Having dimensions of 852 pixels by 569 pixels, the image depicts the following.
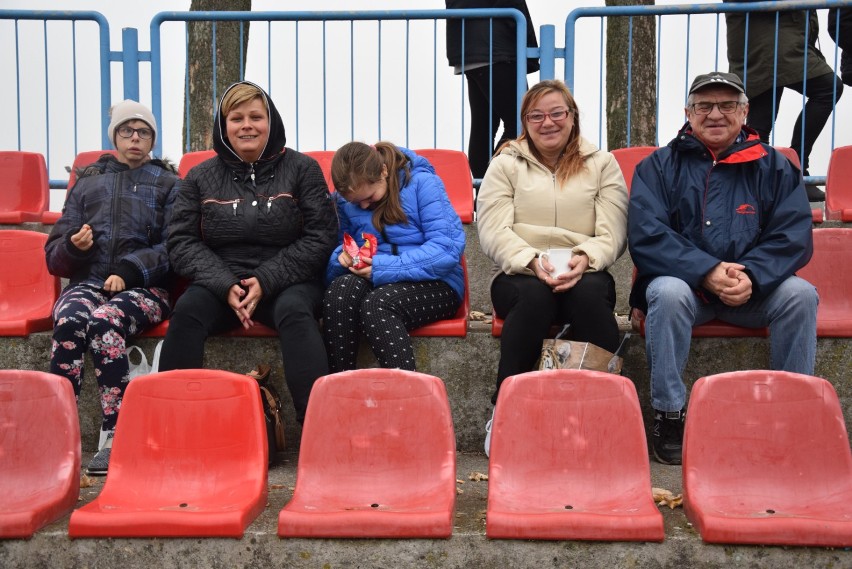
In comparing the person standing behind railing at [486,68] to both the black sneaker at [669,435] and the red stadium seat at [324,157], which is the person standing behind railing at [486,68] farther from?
the black sneaker at [669,435]

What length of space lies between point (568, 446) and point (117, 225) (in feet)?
7.26

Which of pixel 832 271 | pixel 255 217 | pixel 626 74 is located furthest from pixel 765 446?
pixel 626 74

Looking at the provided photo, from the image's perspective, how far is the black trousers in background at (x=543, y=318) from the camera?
3.65m

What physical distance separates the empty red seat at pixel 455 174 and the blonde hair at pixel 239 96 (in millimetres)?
1337

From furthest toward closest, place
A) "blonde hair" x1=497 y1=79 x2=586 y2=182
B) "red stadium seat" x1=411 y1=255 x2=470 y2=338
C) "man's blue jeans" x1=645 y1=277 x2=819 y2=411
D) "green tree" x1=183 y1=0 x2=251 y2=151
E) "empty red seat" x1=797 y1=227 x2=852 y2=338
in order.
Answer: "green tree" x1=183 y1=0 x2=251 y2=151 → "empty red seat" x1=797 y1=227 x2=852 y2=338 → "blonde hair" x1=497 y1=79 x2=586 y2=182 → "red stadium seat" x1=411 y1=255 x2=470 y2=338 → "man's blue jeans" x1=645 y1=277 x2=819 y2=411

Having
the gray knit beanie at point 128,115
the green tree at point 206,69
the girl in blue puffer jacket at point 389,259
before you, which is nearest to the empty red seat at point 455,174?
the girl in blue puffer jacket at point 389,259

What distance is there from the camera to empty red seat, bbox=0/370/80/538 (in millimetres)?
2992

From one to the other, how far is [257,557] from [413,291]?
1.39 m

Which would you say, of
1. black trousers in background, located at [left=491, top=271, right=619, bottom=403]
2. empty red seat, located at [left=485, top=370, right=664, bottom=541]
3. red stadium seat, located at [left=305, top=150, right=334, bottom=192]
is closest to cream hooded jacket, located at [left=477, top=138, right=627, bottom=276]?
black trousers in background, located at [left=491, top=271, right=619, bottom=403]

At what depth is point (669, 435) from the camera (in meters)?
3.59

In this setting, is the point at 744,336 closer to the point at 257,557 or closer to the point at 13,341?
the point at 257,557

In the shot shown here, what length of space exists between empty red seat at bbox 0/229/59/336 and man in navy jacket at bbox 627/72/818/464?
98.6 inches

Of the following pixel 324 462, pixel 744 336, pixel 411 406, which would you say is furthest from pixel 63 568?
pixel 744 336

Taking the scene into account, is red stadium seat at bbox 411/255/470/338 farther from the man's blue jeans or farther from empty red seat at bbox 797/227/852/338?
empty red seat at bbox 797/227/852/338
